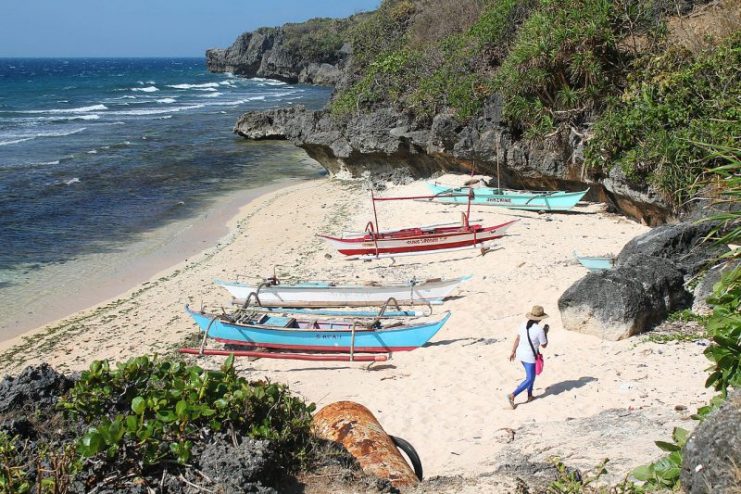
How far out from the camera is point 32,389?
544 cm

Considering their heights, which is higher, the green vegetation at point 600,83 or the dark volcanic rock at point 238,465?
the green vegetation at point 600,83

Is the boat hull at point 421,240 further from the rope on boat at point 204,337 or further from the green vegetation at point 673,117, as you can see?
the rope on boat at point 204,337

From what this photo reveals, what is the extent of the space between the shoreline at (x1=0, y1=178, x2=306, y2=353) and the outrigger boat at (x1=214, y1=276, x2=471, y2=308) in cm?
529

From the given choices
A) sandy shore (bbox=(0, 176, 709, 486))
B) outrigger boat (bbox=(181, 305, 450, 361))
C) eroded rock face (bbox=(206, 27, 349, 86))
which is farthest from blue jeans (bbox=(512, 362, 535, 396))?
eroded rock face (bbox=(206, 27, 349, 86))

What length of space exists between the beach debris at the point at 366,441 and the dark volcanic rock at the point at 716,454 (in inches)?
89.6

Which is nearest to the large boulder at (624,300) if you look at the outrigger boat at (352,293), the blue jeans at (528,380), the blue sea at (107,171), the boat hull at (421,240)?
the blue jeans at (528,380)

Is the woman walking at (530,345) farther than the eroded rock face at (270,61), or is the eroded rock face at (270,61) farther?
the eroded rock face at (270,61)

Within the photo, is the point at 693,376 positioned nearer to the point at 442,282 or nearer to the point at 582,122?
the point at 442,282

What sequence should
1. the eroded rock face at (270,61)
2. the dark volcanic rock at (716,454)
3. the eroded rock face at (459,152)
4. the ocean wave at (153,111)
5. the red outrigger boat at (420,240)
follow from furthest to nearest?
the eroded rock face at (270,61) < the ocean wave at (153,111) < the eroded rock face at (459,152) < the red outrigger boat at (420,240) < the dark volcanic rock at (716,454)

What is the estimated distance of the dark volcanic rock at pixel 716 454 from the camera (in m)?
3.89

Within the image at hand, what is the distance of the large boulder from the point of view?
33.1 feet

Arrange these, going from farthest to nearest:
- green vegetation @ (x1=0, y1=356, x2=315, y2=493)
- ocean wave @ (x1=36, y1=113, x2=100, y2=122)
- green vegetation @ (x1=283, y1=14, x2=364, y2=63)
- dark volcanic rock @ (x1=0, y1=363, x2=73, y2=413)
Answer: green vegetation @ (x1=283, y1=14, x2=364, y2=63) < ocean wave @ (x1=36, y1=113, x2=100, y2=122) < dark volcanic rock @ (x1=0, y1=363, x2=73, y2=413) < green vegetation @ (x1=0, y1=356, x2=315, y2=493)

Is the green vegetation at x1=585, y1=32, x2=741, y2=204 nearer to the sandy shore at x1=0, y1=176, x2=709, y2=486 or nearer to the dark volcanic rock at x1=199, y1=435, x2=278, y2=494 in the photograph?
the sandy shore at x1=0, y1=176, x2=709, y2=486

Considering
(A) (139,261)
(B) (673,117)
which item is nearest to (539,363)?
(B) (673,117)
